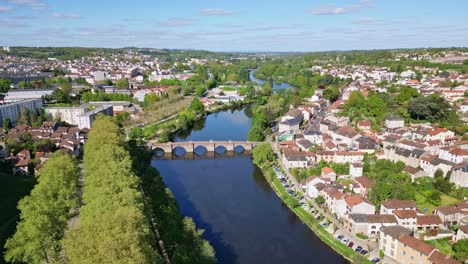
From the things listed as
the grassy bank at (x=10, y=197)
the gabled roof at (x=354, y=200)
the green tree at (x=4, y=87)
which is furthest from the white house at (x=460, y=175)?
the green tree at (x=4, y=87)

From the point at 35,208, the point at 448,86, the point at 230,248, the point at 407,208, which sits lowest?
the point at 230,248

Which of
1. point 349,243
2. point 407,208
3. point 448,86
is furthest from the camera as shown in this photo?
point 448,86

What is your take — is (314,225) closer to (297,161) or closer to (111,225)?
(297,161)

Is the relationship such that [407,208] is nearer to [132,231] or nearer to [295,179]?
[295,179]

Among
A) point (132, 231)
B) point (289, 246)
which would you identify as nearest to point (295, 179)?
point (289, 246)

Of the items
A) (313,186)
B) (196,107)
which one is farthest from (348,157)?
(196,107)

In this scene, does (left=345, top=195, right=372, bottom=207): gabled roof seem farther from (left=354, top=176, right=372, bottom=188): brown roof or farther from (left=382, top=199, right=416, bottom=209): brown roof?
(left=354, top=176, right=372, bottom=188): brown roof

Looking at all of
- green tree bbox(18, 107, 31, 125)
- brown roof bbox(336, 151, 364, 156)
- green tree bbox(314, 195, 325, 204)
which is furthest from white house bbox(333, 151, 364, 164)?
green tree bbox(18, 107, 31, 125)
